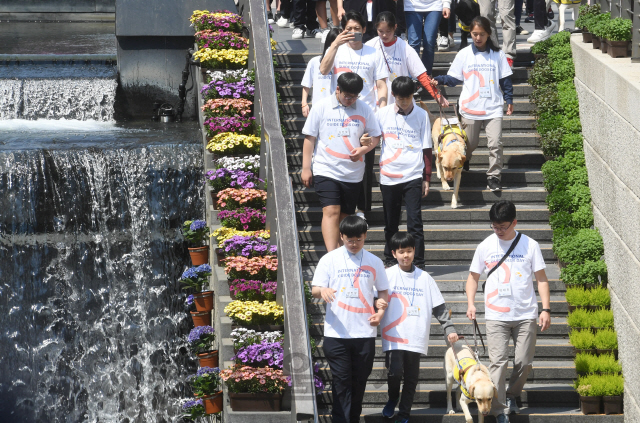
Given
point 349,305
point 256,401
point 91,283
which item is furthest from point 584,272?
point 91,283

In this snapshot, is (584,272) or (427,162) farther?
(584,272)

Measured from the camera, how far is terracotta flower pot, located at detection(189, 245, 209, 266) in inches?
460

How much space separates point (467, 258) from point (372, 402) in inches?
88.9

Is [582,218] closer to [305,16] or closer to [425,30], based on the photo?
[425,30]

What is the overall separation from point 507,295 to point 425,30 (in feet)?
19.0

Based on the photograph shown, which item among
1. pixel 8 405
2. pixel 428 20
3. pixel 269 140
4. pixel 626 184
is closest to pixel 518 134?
pixel 428 20

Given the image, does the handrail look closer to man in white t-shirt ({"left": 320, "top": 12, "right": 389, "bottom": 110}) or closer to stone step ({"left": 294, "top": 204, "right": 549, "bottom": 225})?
→ stone step ({"left": 294, "top": 204, "right": 549, "bottom": 225})

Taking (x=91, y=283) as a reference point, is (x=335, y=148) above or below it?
above

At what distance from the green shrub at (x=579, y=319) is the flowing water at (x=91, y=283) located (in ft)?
18.9

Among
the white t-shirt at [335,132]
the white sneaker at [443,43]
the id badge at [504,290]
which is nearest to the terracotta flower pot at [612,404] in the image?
the id badge at [504,290]

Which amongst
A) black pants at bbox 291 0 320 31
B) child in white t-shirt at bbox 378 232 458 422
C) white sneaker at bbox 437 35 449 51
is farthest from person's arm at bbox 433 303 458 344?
black pants at bbox 291 0 320 31

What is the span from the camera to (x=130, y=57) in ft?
55.0

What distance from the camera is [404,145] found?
880 centimetres

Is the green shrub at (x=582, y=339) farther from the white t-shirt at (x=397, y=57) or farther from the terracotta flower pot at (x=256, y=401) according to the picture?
the white t-shirt at (x=397, y=57)
